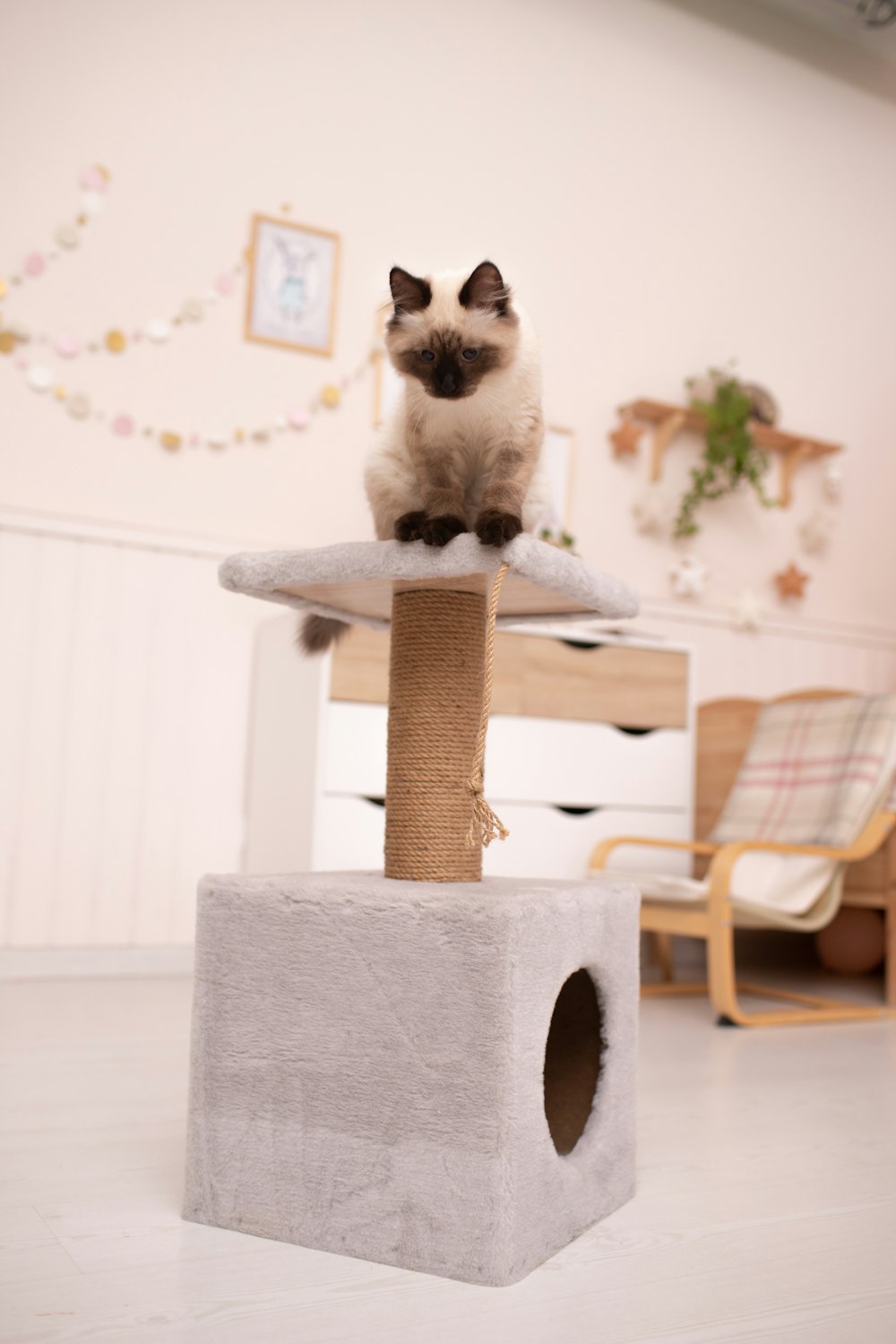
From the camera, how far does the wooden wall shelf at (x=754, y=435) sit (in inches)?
132

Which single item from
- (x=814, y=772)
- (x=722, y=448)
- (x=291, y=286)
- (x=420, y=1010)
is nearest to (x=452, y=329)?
(x=420, y=1010)

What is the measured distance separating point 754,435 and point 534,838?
5.32ft

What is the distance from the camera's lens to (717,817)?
312 cm

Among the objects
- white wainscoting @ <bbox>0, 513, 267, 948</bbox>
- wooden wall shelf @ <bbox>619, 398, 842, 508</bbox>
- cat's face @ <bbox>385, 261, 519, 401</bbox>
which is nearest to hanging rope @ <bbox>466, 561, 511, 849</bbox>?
cat's face @ <bbox>385, 261, 519, 401</bbox>

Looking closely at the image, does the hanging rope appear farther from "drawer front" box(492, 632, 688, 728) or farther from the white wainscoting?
the white wainscoting

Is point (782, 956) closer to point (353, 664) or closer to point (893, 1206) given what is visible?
point (353, 664)

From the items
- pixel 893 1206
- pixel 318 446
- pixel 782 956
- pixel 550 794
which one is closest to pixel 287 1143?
pixel 893 1206

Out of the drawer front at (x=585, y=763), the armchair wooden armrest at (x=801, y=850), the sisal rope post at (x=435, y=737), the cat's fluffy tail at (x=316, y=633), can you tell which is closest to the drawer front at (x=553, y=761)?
the drawer front at (x=585, y=763)

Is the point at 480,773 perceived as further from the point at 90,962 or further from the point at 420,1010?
the point at 90,962

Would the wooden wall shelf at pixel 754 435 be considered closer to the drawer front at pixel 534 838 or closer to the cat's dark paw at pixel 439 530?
the drawer front at pixel 534 838

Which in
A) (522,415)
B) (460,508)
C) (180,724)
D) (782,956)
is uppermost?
(522,415)

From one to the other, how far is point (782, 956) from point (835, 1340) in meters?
2.67

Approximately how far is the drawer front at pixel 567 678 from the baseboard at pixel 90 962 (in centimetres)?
78

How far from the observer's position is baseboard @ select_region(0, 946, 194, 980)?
245cm
